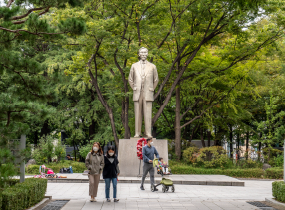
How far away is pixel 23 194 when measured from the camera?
25.6ft

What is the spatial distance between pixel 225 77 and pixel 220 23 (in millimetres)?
4269

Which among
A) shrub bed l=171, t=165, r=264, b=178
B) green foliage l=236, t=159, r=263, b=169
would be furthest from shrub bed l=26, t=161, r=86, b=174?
green foliage l=236, t=159, r=263, b=169

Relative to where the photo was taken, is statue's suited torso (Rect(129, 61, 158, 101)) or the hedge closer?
the hedge

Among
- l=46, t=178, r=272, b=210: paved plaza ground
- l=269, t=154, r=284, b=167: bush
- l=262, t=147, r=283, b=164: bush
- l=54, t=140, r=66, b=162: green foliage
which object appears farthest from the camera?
l=262, t=147, r=283, b=164: bush

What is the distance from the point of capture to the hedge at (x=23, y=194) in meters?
7.13

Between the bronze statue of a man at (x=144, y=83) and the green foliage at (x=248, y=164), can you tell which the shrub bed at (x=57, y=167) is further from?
the green foliage at (x=248, y=164)

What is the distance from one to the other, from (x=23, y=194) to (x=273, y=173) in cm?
1478

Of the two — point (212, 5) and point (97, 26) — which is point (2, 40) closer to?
point (97, 26)

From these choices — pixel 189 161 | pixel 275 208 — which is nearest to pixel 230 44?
pixel 189 161

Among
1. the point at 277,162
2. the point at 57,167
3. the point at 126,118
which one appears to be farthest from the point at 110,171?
the point at 277,162

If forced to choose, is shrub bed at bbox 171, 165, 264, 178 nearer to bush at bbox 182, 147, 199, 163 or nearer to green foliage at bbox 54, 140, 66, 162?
bush at bbox 182, 147, 199, 163

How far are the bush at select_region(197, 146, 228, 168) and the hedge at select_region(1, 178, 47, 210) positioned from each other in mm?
11864

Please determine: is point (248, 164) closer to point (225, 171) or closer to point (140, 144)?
point (225, 171)

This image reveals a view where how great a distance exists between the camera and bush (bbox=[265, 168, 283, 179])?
19031 millimetres
